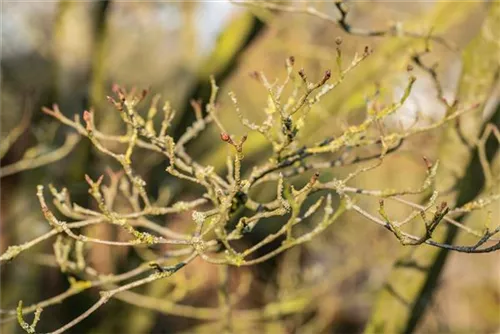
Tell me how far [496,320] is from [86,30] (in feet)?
19.6

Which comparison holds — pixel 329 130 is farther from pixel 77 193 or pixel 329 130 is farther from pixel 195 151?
pixel 77 193

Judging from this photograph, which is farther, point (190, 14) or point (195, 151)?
point (190, 14)

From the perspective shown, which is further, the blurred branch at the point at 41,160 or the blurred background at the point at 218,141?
the blurred branch at the point at 41,160

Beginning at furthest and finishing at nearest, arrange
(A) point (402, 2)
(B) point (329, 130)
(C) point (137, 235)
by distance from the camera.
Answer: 1. (A) point (402, 2)
2. (B) point (329, 130)
3. (C) point (137, 235)

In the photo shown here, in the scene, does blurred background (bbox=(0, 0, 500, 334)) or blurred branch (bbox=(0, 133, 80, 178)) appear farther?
blurred branch (bbox=(0, 133, 80, 178))

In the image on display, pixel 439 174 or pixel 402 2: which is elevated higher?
pixel 402 2

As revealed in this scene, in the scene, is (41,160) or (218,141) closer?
(41,160)

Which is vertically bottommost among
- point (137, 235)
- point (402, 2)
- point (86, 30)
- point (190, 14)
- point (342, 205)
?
point (137, 235)

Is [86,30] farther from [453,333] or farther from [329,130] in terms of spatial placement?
[453,333]

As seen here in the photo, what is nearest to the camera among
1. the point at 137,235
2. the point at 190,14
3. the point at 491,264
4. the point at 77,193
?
the point at 137,235

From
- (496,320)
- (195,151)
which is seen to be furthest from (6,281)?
(496,320)

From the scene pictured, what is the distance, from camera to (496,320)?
298 inches

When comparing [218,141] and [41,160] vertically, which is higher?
Result: [218,141]

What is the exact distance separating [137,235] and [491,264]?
783cm
